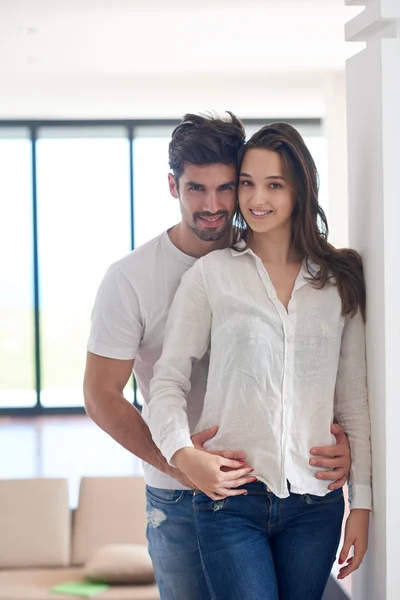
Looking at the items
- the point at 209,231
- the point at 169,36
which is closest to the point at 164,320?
the point at 209,231

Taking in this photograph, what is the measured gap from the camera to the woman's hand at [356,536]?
158 cm

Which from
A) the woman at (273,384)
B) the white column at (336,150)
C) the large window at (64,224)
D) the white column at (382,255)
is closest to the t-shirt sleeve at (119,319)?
the woman at (273,384)

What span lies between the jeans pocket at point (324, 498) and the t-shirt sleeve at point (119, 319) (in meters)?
0.52

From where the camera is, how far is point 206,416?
5.26 feet

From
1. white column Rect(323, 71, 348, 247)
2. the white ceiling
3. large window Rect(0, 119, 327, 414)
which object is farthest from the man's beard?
large window Rect(0, 119, 327, 414)

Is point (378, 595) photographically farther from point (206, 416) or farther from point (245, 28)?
point (245, 28)

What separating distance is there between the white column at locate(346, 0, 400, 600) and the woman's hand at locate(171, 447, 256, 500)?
0.27 meters

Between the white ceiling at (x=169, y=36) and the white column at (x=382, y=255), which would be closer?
the white column at (x=382, y=255)

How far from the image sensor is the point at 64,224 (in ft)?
24.9

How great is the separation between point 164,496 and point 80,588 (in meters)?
1.64

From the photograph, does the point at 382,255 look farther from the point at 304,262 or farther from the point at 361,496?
the point at 361,496

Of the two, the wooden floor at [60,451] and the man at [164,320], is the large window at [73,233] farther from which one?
the man at [164,320]

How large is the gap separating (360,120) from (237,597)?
3.15 feet

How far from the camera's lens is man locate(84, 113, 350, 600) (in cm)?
172
